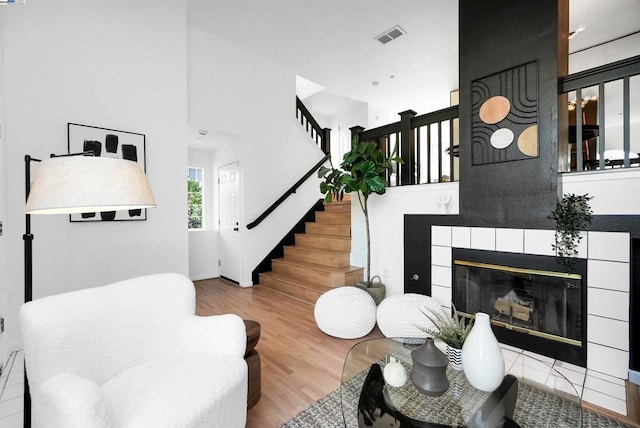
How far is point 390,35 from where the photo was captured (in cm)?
398

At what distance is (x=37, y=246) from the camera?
2621 mm

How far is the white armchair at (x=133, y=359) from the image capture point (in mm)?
1060

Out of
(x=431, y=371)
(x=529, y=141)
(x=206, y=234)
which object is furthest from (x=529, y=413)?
(x=206, y=234)

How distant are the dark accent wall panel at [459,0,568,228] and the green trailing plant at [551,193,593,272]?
A: 0.27 ft

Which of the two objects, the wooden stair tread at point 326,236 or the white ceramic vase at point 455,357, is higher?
the wooden stair tread at point 326,236

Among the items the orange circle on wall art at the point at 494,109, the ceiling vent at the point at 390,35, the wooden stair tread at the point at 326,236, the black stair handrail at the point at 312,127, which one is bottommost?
the wooden stair tread at the point at 326,236

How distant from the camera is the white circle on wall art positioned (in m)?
2.44

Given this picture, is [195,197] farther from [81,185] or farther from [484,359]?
[484,359]

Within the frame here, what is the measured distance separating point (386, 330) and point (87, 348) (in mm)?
2131

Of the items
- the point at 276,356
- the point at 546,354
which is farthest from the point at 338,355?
the point at 546,354

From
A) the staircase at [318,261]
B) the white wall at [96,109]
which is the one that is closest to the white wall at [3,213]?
the white wall at [96,109]

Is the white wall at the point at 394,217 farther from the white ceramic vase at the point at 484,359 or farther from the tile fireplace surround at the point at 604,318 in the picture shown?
the white ceramic vase at the point at 484,359

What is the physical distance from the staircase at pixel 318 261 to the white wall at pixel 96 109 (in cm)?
147

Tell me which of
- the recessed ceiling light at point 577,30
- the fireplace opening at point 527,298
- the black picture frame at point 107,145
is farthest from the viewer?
the recessed ceiling light at point 577,30
